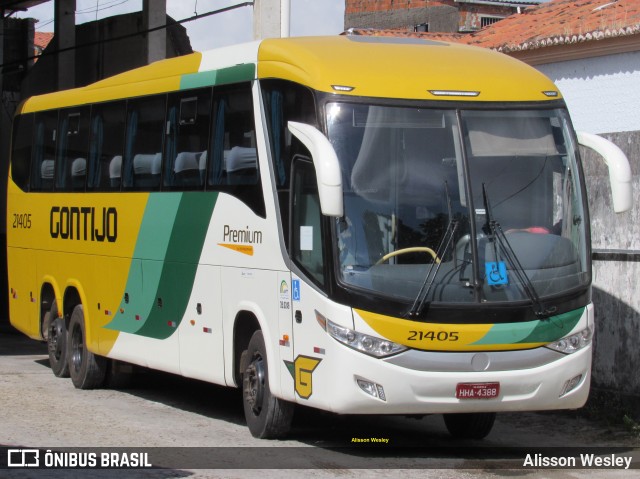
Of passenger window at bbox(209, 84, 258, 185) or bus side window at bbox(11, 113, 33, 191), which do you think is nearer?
passenger window at bbox(209, 84, 258, 185)

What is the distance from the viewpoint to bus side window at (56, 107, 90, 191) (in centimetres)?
1480

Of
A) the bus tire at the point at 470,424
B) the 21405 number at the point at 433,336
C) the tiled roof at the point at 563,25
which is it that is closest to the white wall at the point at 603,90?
the tiled roof at the point at 563,25

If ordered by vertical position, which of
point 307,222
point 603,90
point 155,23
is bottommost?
point 307,222

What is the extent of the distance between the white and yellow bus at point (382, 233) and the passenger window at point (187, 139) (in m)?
0.04

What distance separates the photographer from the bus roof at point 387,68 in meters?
9.84

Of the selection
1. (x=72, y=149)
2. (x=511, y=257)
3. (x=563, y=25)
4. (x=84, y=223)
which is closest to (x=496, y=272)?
(x=511, y=257)

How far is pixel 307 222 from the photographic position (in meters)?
A: 9.90

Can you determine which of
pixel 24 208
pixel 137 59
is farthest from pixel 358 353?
pixel 137 59

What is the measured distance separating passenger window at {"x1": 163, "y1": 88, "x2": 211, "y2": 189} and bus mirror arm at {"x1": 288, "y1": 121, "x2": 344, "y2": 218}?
2.71m

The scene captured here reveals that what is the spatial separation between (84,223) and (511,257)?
257 inches

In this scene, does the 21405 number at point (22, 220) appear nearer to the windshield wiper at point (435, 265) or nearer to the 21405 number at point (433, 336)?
the windshield wiper at point (435, 265)

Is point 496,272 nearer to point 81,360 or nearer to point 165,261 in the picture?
point 165,261

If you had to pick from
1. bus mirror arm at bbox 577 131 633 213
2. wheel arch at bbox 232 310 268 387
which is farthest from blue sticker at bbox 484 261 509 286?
wheel arch at bbox 232 310 268 387

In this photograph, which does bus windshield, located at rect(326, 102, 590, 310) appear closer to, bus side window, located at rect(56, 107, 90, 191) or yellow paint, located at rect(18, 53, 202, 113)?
yellow paint, located at rect(18, 53, 202, 113)
